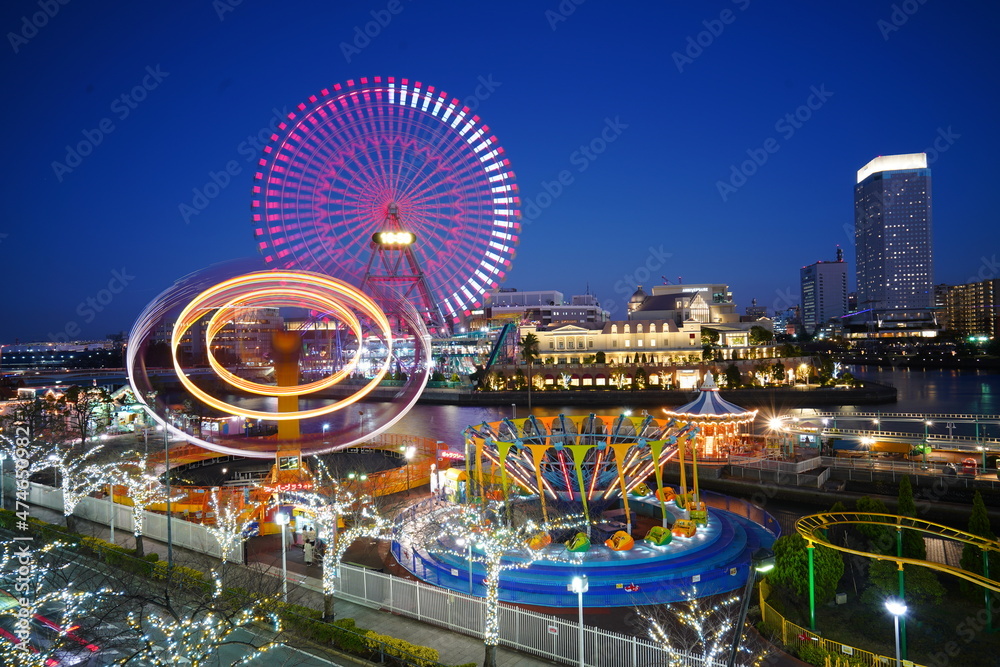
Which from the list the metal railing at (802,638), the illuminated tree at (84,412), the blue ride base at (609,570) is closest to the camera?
the metal railing at (802,638)

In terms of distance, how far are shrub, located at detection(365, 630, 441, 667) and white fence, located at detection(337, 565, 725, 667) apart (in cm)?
130

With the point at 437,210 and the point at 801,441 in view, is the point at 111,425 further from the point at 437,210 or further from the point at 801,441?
the point at 801,441


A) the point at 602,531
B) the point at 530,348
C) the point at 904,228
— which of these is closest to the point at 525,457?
the point at 602,531

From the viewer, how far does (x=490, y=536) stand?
38.7 ft

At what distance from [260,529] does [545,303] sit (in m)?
126

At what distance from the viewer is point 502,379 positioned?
7419 centimetres

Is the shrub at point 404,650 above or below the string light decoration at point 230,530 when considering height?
below

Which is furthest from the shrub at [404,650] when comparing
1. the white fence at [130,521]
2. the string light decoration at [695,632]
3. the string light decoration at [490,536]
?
the white fence at [130,521]

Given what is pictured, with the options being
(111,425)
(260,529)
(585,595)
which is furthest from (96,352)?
(585,595)

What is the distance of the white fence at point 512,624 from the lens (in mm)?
10312

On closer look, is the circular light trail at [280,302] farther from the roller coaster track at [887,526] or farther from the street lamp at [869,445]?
the street lamp at [869,445]

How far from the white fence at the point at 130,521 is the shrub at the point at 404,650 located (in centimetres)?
654

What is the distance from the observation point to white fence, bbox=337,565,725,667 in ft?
33.8

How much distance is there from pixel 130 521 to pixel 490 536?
13647mm
